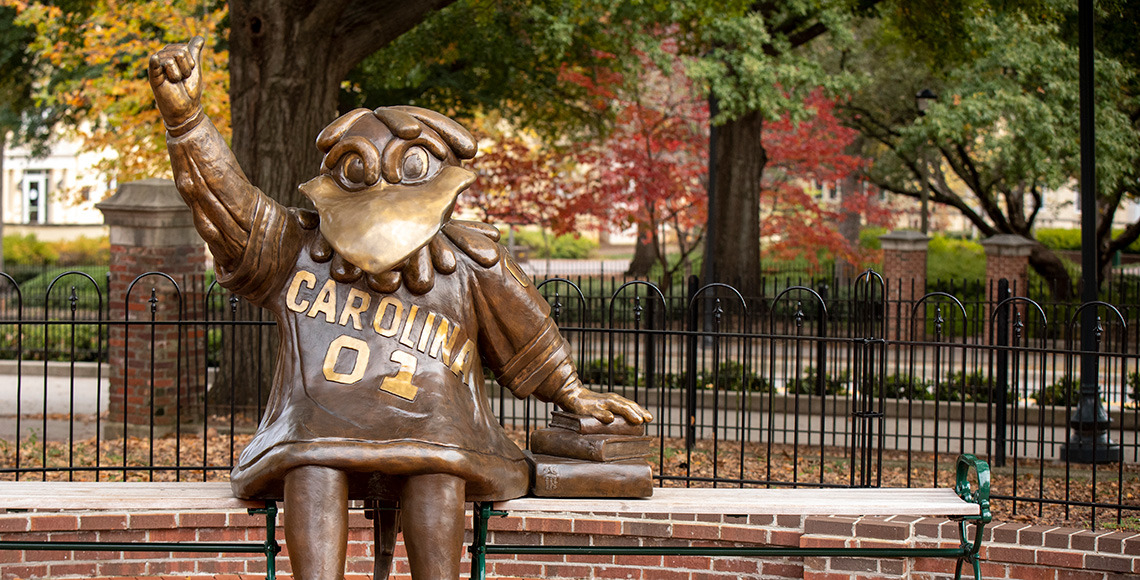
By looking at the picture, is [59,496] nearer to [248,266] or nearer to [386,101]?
[248,266]

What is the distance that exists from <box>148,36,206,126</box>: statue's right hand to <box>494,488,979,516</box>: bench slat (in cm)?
156

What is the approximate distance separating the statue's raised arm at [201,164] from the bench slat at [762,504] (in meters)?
1.19

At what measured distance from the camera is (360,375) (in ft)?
10.8

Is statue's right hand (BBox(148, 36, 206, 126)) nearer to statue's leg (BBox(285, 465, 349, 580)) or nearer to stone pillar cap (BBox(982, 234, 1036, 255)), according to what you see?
statue's leg (BBox(285, 465, 349, 580))

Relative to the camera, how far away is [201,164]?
327 centimetres

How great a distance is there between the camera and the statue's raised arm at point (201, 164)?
3156mm

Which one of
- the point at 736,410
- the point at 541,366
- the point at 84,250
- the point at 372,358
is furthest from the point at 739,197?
the point at 84,250

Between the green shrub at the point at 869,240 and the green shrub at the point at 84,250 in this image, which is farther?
the green shrub at the point at 84,250

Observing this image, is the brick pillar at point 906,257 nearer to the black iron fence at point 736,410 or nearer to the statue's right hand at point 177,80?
the black iron fence at point 736,410

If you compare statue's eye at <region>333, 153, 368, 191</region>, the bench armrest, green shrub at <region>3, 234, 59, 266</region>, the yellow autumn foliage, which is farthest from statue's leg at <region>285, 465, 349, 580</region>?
green shrub at <region>3, 234, 59, 266</region>

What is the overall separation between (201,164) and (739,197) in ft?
42.7

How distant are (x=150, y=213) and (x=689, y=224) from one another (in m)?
→ 10.4

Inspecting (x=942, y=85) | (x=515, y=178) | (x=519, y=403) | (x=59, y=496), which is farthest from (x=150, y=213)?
(x=942, y=85)

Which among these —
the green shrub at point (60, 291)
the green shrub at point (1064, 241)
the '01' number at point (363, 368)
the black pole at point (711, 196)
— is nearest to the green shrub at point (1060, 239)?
the green shrub at point (1064, 241)
